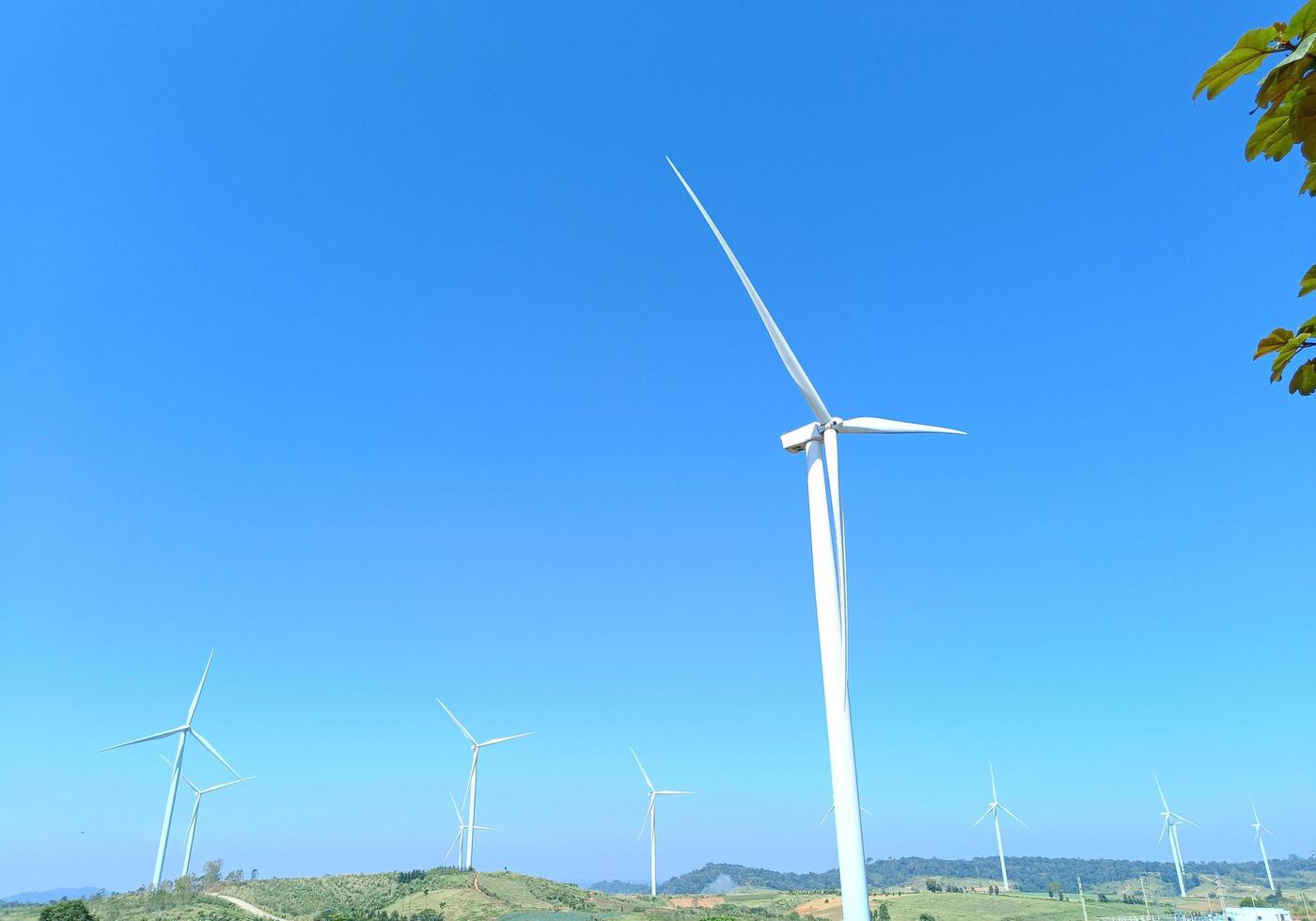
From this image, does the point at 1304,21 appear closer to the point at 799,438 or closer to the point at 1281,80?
the point at 1281,80

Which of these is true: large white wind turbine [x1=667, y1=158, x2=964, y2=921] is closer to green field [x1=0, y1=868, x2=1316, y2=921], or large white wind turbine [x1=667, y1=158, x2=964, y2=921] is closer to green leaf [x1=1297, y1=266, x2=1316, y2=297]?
green leaf [x1=1297, y1=266, x2=1316, y2=297]

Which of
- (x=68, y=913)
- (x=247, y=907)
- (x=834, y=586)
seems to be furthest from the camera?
(x=247, y=907)

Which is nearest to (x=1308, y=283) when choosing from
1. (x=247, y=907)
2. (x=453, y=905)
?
(x=453, y=905)

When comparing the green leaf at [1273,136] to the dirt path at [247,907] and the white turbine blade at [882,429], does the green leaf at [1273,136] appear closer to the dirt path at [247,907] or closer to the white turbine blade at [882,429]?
the white turbine blade at [882,429]

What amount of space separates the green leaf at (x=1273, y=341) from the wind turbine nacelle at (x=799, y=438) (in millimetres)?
35456

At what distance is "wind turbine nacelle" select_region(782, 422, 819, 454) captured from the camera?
42.4 metres

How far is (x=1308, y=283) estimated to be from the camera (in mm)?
6242

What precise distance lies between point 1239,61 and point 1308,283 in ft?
5.85

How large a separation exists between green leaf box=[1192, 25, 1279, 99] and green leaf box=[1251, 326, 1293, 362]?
2.22m

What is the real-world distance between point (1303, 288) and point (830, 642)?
31.8m

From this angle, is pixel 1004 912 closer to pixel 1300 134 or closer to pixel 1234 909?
pixel 1234 909

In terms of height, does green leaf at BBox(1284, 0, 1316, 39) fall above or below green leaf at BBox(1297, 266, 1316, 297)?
above

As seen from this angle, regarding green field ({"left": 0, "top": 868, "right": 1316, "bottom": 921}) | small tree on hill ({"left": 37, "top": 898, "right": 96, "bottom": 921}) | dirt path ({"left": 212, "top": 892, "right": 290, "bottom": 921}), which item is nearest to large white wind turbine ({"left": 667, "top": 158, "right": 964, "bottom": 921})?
green field ({"left": 0, "top": 868, "right": 1316, "bottom": 921})

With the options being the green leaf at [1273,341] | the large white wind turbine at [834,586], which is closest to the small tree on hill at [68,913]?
the large white wind turbine at [834,586]
